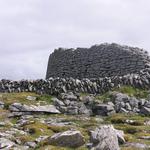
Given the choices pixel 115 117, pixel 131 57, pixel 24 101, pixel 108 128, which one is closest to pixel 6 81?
pixel 24 101

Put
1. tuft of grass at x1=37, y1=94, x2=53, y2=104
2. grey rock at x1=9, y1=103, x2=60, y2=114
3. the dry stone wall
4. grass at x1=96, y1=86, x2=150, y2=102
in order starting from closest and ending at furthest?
grey rock at x1=9, y1=103, x2=60, y2=114, tuft of grass at x1=37, y1=94, x2=53, y2=104, grass at x1=96, y1=86, x2=150, y2=102, the dry stone wall

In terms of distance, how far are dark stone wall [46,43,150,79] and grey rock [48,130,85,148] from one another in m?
29.2

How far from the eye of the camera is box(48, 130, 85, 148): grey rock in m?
28.1

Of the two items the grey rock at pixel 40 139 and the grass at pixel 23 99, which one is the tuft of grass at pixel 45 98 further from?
the grey rock at pixel 40 139

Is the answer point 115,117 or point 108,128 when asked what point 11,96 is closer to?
point 115,117

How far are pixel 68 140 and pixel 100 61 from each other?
112ft

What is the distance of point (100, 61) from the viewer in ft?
202

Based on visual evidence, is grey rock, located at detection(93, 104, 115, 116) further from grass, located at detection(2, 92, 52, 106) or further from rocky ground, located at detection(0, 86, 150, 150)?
grass, located at detection(2, 92, 52, 106)

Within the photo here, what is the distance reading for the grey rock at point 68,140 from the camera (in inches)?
1107

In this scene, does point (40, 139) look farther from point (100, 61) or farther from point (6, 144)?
point (100, 61)

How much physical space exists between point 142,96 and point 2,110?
44.1ft

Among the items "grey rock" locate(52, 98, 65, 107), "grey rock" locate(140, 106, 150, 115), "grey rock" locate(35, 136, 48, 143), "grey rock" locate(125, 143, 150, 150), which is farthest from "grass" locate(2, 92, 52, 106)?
"grey rock" locate(125, 143, 150, 150)

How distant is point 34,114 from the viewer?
42.2 meters

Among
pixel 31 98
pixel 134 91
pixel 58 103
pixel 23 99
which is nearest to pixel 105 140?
pixel 58 103
